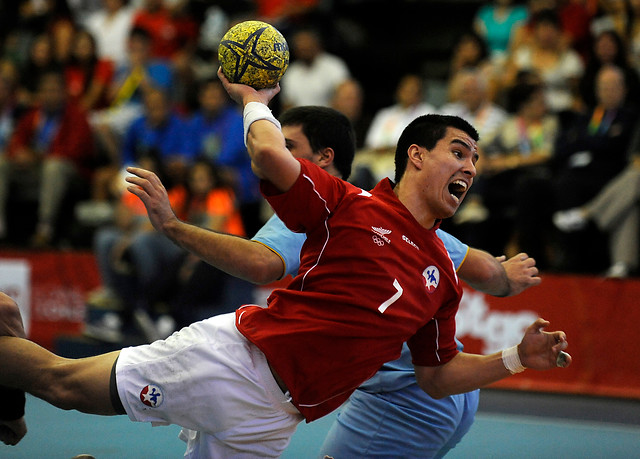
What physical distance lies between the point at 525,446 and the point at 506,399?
1974 mm

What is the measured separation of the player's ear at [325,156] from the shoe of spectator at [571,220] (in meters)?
5.09

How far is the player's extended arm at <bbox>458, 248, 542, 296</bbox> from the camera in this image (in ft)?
13.6

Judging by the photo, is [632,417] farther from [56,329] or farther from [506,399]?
[56,329]

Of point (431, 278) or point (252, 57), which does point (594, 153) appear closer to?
point (431, 278)

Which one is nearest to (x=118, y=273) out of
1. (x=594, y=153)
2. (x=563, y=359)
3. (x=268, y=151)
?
(x=594, y=153)

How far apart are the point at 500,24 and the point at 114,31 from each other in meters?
5.78

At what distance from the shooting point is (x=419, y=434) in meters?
4.07

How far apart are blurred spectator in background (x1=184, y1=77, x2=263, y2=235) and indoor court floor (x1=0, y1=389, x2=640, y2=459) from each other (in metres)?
3.32

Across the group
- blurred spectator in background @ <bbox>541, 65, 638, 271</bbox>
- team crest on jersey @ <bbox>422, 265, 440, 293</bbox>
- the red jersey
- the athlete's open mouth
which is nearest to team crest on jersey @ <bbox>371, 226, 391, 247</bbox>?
the red jersey

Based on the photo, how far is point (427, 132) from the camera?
3674 mm

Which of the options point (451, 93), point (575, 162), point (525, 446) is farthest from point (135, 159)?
point (525, 446)

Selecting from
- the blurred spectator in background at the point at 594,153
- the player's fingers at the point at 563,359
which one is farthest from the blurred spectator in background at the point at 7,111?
the player's fingers at the point at 563,359

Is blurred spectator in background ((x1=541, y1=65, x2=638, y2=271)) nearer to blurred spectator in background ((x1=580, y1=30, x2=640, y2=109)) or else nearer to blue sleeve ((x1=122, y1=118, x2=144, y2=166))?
blurred spectator in background ((x1=580, y1=30, x2=640, y2=109))

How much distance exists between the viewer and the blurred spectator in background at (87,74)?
12.2 metres
